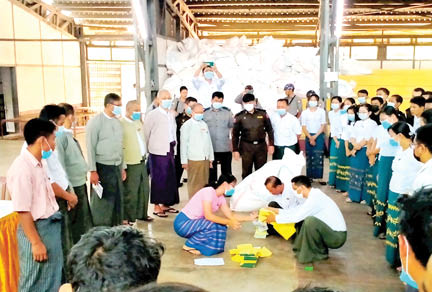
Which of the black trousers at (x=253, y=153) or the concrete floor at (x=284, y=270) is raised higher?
the black trousers at (x=253, y=153)

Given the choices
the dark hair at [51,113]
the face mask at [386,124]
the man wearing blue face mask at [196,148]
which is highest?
the dark hair at [51,113]

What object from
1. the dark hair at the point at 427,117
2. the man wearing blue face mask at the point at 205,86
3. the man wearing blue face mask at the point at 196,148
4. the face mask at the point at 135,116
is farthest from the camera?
the man wearing blue face mask at the point at 205,86

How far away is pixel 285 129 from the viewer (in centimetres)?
597

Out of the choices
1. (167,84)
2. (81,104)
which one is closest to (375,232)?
(167,84)

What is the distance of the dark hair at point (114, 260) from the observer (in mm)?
1115

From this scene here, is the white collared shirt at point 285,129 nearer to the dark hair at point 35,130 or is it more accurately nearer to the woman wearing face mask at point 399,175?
the woman wearing face mask at point 399,175

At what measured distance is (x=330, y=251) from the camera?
412 cm

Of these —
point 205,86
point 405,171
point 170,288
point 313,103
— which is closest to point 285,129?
point 313,103

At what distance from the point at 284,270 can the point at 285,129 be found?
262 centimetres

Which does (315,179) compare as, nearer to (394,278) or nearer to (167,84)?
(394,278)

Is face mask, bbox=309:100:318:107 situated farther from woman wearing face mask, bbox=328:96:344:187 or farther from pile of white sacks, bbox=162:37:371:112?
pile of white sacks, bbox=162:37:371:112

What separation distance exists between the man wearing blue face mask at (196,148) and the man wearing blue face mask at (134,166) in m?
0.56

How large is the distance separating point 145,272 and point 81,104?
46.7 ft

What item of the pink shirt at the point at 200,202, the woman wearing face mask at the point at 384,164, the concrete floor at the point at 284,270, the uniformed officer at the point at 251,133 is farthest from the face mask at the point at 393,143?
the uniformed officer at the point at 251,133
